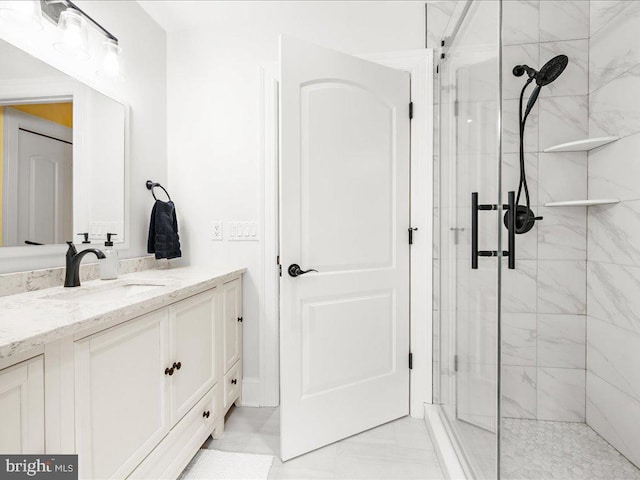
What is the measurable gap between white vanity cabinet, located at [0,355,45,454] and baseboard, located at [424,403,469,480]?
1493 mm

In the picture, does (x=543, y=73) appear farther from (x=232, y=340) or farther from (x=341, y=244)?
(x=232, y=340)

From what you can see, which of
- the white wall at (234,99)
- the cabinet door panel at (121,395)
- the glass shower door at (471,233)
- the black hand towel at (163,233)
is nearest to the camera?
the cabinet door panel at (121,395)

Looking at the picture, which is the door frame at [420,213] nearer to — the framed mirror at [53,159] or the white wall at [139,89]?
the white wall at [139,89]

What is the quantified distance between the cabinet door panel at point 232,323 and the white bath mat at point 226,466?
0.41 m

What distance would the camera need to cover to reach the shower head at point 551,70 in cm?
162

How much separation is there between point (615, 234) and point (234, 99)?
2278mm

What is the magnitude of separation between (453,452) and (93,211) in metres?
2.12

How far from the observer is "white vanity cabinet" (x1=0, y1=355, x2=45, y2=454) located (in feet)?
2.33

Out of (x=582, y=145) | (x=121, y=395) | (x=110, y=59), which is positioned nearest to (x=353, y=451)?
(x=121, y=395)

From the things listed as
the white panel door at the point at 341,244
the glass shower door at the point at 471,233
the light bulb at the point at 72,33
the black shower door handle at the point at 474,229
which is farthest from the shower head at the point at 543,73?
the light bulb at the point at 72,33

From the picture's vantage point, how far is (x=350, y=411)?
5.97ft

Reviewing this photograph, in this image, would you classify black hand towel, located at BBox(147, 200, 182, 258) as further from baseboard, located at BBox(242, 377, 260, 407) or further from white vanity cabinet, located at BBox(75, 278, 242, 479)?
baseboard, located at BBox(242, 377, 260, 407)

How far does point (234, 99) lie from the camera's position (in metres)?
2.18

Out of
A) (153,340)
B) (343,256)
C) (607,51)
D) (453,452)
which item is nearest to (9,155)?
(153,340)
